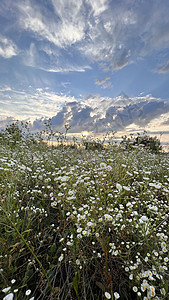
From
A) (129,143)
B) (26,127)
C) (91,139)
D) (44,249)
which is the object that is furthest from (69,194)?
(26,127)

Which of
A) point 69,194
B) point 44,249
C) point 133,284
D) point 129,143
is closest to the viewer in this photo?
point 133,284

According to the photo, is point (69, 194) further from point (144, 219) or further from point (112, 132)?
point (112, 132)

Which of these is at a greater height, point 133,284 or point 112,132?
point 112,132

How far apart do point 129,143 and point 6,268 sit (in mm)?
3441

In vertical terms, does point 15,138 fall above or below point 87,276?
above

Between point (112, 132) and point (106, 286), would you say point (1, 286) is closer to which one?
point (106, 286)

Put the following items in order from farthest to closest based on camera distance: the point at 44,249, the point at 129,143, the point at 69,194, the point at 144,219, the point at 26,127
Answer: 1. the point at 26,127
2. the point at 129,143
3. the point at 69,194
4. the point at 44,249
5. the point at 144,219

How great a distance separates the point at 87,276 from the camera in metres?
1.48

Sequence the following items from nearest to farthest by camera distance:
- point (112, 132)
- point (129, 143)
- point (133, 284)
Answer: point (133, 284) < point (129, 143) < point (112, 132)

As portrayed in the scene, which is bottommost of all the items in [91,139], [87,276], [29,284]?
[29,284]

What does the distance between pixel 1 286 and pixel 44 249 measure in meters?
0.63

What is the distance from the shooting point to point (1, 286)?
134cm

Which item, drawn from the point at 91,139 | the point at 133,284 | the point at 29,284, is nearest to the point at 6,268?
the point at 29,284

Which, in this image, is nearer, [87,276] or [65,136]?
[87,276]
